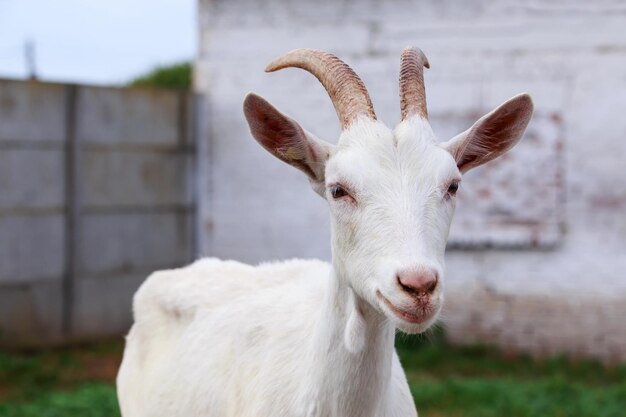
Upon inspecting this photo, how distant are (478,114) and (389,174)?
22.4ft

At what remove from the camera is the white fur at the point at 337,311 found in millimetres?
3066

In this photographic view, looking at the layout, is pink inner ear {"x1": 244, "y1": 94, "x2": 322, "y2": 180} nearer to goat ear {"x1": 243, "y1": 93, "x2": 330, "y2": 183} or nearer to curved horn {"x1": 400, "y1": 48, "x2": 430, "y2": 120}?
goat ear {"x1": 243, "y1": 93, "x2": 330, "y2": 183}

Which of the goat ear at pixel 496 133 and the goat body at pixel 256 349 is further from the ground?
the goat ear at pixel 496 133

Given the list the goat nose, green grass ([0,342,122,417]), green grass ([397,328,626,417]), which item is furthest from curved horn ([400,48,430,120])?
green grass ([0,342,122,417])

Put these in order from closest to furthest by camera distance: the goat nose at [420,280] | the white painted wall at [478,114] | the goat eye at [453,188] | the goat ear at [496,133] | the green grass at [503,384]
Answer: the goat nose at [420,280]
the goat eye at [453,188]
the goat ear at [496,133]
the green grass at [503,384]
the white painted wall at [478,114]

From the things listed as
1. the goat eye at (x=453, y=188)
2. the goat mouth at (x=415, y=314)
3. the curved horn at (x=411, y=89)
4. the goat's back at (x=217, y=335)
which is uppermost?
the curved horn at (x=411, y=89)

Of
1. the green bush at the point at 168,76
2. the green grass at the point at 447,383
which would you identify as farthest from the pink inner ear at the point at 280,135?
the green bush at the point at 168,76

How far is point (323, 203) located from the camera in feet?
34.0

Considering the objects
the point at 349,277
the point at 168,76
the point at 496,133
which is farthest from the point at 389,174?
the point at 168,76

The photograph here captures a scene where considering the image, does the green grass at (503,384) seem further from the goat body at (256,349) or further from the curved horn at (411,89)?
the curved horn at (411,89)

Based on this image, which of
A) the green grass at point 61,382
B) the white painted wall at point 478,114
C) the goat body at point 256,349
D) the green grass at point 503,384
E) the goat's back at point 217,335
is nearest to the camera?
the goat body at point 256,349

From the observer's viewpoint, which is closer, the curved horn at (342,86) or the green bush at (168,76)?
the curved horn at (342,86)

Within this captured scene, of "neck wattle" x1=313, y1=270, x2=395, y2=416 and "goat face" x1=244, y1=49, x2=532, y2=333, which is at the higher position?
"goat face" x1=244, y1=49, x2=532, y2=333

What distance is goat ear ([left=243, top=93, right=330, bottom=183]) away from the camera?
3.41 metres
